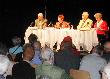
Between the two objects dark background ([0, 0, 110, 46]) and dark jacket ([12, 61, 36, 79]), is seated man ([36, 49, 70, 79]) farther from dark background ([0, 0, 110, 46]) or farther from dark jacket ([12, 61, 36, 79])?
dark background ([0, 0, 110, 46])

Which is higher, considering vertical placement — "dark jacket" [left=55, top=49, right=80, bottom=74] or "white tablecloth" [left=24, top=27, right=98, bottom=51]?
"white tablecloth" [left=24, top=27, right=98, bottom=51]

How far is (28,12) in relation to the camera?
15977 mm

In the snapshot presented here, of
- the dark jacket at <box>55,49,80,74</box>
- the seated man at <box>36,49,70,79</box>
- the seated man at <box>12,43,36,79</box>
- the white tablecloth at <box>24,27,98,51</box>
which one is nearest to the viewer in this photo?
the seated man at <box>36,49,70,79</box>

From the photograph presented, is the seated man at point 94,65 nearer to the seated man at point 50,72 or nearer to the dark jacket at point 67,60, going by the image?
the dark jacket at point 67,60

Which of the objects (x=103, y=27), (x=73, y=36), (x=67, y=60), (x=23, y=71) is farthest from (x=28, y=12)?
(x=23, y=71)

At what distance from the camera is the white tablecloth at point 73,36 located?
12.0 meters

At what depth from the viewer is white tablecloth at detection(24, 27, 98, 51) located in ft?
39.3

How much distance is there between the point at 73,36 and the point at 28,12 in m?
4.43

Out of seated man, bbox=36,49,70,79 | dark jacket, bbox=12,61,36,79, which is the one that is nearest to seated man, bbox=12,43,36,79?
dark jacket, bbox=12,61,36,79

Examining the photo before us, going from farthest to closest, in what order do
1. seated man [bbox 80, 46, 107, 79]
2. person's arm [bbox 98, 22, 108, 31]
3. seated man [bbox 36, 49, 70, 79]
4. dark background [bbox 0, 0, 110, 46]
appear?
dark background [bbox 0, 0, 110, 46] < person's arm [bbox 98, 22, 108, 31] < seated man [bbox 80, 46, 107, 79] < seated man [bbox 36, 49, 70, 79]

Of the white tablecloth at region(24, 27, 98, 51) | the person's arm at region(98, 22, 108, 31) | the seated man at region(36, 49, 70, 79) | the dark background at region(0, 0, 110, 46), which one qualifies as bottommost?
the seated man at region(36, 49, 70, 79)

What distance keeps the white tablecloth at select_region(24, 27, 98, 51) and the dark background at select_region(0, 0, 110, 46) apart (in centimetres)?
340

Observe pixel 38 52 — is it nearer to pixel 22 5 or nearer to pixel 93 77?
pixel 93 77

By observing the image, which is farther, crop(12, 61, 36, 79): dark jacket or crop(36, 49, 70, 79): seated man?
crop(12, 61, 36, 79): dark jacket
